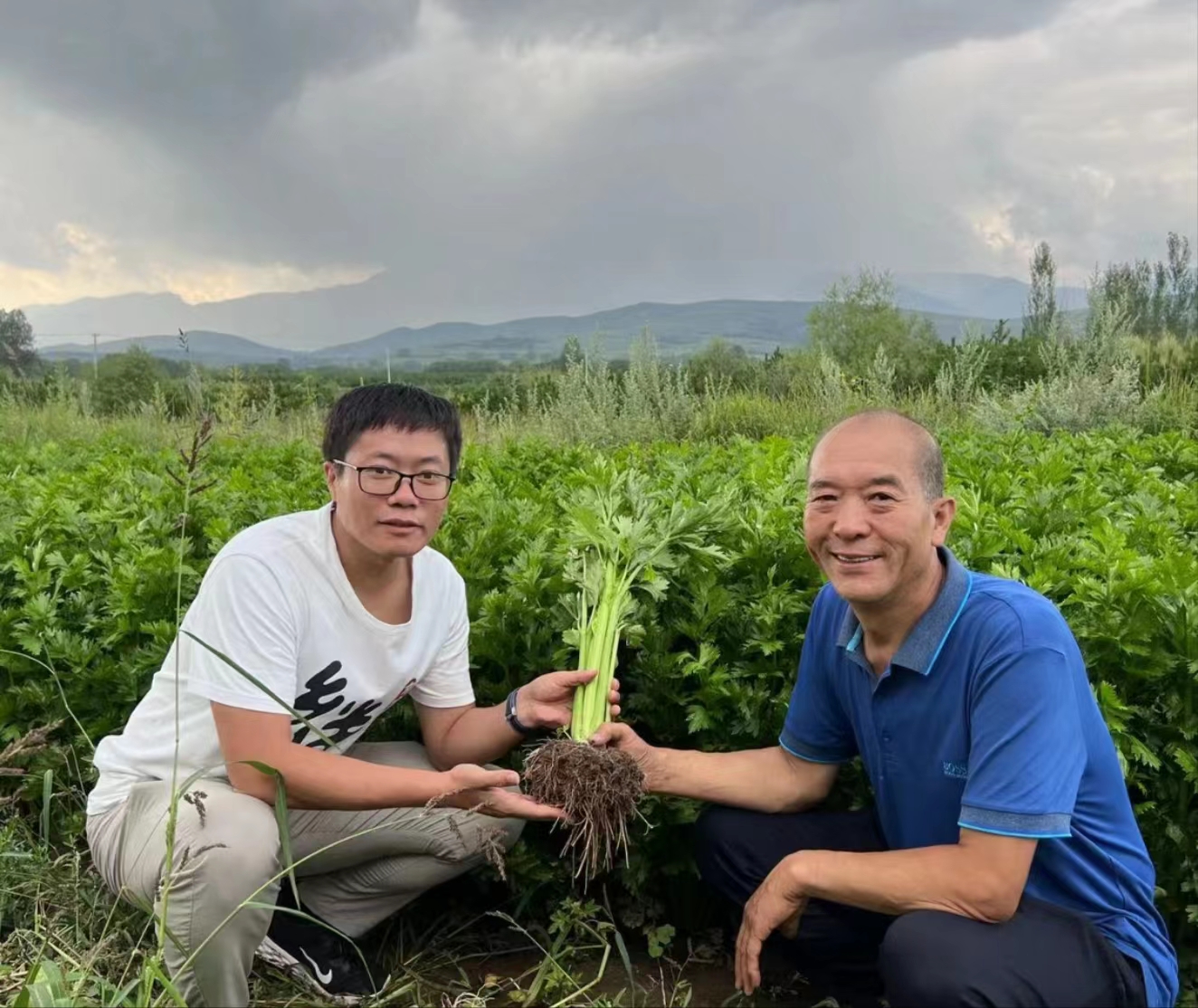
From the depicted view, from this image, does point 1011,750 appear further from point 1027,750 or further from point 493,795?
point 493,795

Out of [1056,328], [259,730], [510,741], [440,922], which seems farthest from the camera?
[1056,328]

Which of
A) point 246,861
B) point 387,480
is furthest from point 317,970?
point 387,480

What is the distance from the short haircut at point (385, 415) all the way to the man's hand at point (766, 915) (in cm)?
147

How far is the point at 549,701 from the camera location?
10.7ft

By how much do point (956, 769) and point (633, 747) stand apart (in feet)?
3.10

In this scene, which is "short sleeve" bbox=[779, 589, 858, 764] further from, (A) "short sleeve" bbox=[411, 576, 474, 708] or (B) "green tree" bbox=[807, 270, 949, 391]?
(B) "green tree" bbox=[807, 270, 949, 391]

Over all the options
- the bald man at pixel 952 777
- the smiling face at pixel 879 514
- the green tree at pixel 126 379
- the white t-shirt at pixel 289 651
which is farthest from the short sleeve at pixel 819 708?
the green tree at pixel 126 379

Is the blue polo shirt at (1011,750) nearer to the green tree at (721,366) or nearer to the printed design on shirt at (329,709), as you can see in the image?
the printed design on shirt at (329,709)

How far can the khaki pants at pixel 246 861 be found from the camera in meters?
2.74

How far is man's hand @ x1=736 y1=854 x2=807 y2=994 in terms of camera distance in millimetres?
2762

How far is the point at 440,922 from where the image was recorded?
3.72 meters

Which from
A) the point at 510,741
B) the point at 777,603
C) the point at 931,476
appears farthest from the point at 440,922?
the point at 931,476

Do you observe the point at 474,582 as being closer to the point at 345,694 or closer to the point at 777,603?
the point at 345,694

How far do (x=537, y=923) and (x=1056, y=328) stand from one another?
1691 cm
